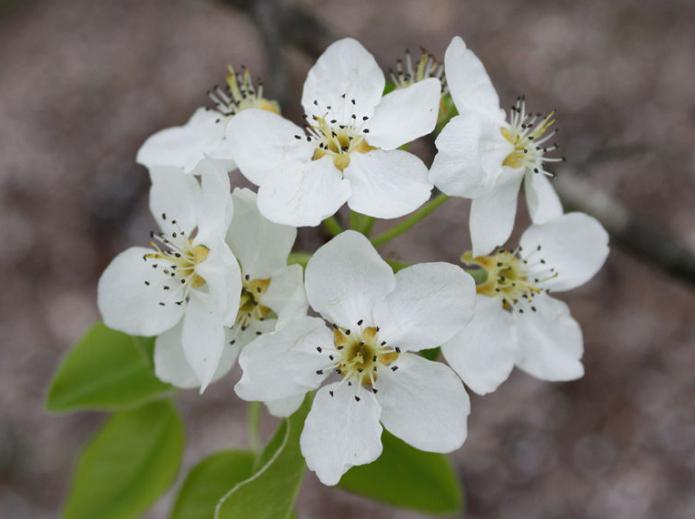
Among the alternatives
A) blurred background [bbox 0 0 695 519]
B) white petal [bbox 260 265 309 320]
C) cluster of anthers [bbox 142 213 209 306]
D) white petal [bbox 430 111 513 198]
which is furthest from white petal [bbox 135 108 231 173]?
blurred background [bbox 0 0 695 519]

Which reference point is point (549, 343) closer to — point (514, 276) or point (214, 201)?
point (514, 276)

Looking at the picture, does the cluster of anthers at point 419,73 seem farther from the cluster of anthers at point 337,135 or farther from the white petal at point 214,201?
the white petal at point 214,201

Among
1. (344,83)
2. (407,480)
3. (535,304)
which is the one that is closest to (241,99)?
(344,83)

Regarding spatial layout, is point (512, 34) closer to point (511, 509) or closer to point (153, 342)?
point (511, 509)

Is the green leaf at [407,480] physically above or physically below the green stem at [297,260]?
below

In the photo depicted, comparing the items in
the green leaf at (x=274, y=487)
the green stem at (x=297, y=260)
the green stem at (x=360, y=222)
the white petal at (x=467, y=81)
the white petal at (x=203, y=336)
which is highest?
the white petal at (x=467, y=81)

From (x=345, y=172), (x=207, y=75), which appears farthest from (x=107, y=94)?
(x=345, y=172)

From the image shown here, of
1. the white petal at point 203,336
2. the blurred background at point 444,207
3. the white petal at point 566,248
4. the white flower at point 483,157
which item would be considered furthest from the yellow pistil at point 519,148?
the blurred background at point 444,207
